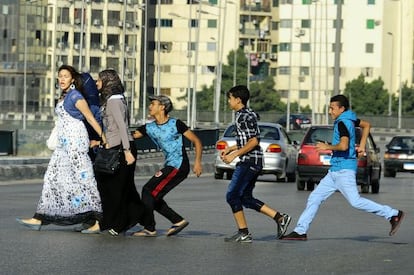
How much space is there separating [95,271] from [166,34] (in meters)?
144

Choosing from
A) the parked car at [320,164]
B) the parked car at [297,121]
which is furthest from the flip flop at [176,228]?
the parked car at [297,121]

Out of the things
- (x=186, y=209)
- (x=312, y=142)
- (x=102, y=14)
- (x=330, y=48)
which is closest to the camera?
(x=186, y=209)

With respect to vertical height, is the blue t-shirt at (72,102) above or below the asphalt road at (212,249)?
above

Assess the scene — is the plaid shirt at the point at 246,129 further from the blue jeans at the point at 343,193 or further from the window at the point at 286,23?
the window at the point at 286,23

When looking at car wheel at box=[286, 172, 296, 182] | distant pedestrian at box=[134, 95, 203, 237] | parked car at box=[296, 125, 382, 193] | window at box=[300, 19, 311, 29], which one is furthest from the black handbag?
window at box=[300, 19, 311, 29]

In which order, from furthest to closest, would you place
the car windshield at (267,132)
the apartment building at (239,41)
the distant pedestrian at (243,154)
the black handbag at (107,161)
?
the apartment building at (239,41) < the car windshield at (267,132) < the black handbag at (107,161) < the distant pedestrian at (243,154)

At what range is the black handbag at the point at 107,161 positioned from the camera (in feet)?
53.8

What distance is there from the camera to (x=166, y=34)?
15588 cm

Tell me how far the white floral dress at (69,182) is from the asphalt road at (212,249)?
22 centimetres

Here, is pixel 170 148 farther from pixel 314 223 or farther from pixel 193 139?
pixel 314 223

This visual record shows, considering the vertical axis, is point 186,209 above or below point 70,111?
below

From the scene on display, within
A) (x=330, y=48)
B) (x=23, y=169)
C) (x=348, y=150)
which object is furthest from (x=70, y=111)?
(x=330, y=48)

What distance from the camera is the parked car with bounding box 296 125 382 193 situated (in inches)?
1224

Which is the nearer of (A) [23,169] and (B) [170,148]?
(B) [170,148]
